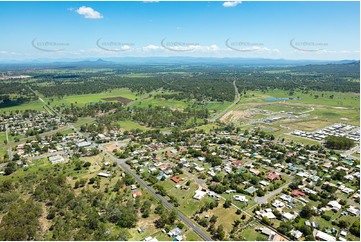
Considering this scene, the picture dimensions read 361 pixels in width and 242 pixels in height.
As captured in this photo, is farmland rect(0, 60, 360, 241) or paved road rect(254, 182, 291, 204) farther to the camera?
paved road rect(254, 182, 291, 204)

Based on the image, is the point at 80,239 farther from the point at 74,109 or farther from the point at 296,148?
the point at 74,109

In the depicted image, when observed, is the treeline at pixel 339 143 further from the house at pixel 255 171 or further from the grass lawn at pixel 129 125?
the grass lawn at pixel 129 125

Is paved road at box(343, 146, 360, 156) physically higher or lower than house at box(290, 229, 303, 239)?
higher

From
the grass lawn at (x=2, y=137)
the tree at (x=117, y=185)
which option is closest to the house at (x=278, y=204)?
the tree at (x=117, y=185)

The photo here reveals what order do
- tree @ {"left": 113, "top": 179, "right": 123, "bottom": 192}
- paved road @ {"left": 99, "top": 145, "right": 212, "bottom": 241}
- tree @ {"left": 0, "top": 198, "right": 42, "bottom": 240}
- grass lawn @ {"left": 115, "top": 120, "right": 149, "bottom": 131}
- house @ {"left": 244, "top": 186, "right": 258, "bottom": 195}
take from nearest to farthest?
tree @ {"left": 0, "top": 198, "right": 42, "bottom": 240} < paved road @ {"left": 99, "top": 145, "right": 212, "bottom": 241} < house @ {"left": 244, "top": 186, "right": 258, "bottom": 195} < tree @ {"left": 113, "top": 179, "right": 123, "bottom": 192} < grass lawn @ {"left": 115, "top": 120, "right": 149, "bottom": 131}

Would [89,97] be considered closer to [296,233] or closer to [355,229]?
[296,233]

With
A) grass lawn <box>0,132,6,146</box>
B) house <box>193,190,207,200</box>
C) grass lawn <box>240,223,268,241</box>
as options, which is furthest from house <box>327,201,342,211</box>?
grass lawn <box>0,132,6,146</box>

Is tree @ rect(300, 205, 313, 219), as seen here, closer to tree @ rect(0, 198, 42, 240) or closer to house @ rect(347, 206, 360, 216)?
house @ rect(347, 206, 360, 216)

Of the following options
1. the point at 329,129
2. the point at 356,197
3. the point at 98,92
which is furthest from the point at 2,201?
the point at 98,92

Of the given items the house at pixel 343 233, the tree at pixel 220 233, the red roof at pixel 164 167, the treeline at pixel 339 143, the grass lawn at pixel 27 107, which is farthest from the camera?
the grass lawn at pixel 27 107

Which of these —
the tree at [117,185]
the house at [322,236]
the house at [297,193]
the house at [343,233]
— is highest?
the tree at [117,185]

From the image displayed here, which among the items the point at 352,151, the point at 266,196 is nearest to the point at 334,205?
the point at 266,196
